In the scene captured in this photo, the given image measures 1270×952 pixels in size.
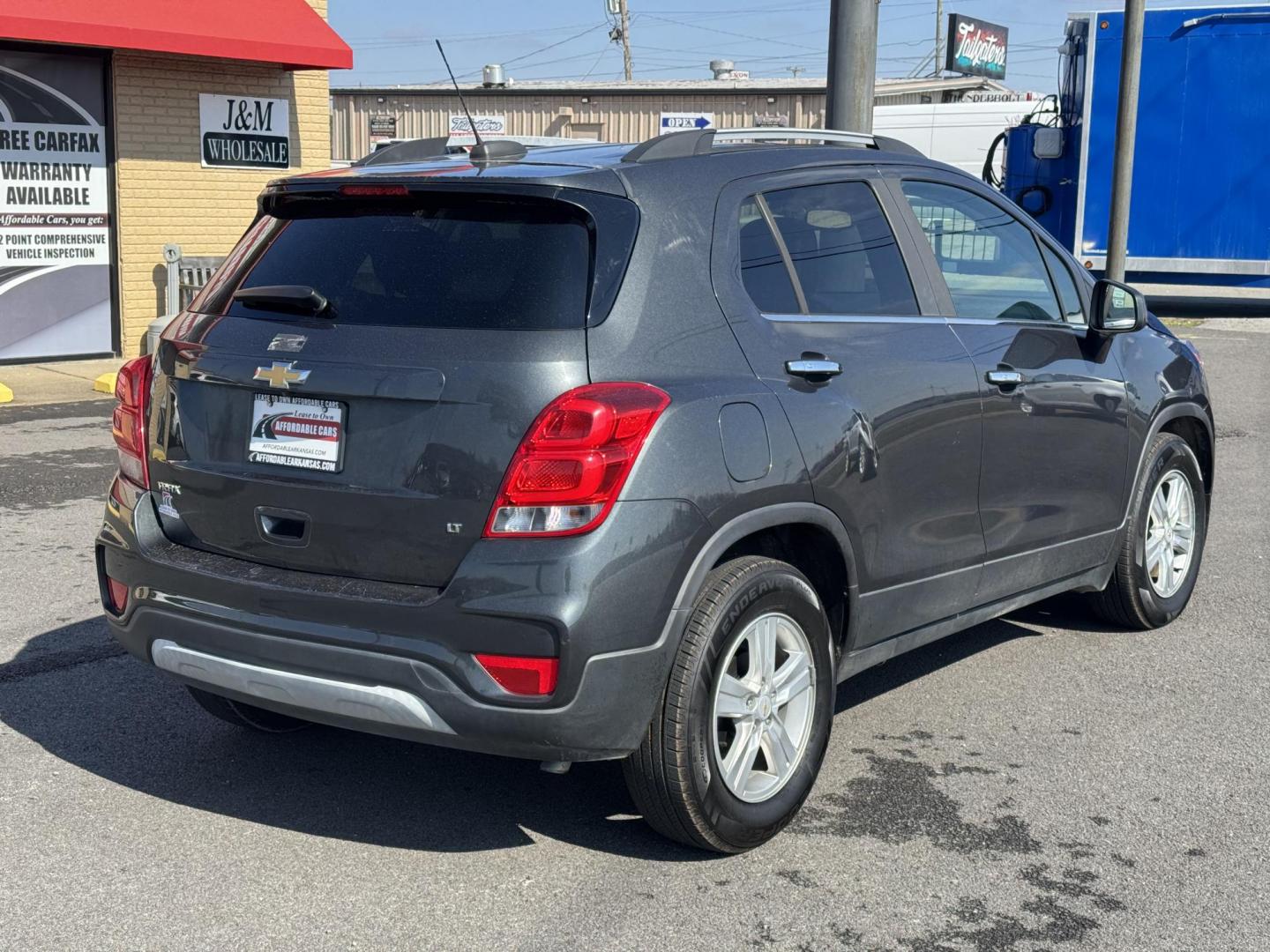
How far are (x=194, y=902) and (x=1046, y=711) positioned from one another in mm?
2881

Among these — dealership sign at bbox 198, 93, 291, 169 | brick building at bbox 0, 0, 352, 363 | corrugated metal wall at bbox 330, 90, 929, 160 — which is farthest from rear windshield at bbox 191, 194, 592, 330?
corrugated metal wall at bbox 330, 90, 929, 160

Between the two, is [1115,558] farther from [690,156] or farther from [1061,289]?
[690,156]

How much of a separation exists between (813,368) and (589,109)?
3826cm

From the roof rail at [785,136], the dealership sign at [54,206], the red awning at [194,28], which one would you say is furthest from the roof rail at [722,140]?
the dealership sign at [54,206]

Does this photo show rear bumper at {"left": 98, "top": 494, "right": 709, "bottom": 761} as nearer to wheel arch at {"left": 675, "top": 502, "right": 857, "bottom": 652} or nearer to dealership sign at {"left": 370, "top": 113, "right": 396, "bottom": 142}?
wheel arch at {"left": 675, "top": 502, "right": 857, "bottom": 652}

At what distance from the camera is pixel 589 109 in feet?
135

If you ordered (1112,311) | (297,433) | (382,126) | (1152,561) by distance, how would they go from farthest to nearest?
(382,126) < (1152,561) < (1112,311) < (297,433)

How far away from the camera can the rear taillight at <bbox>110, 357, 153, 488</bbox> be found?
4.19 m

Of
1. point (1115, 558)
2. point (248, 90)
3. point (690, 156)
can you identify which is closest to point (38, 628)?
point (690, 156)

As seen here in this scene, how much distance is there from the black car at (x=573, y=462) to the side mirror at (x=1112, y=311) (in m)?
0.79

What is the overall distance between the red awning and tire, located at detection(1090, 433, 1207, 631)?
1038 cm

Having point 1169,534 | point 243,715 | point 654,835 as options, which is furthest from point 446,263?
point 1169,534

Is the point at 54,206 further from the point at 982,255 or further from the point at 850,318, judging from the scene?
the point at 850,318

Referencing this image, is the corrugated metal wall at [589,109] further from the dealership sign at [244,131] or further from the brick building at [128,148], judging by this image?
the brick building at [128,148]
